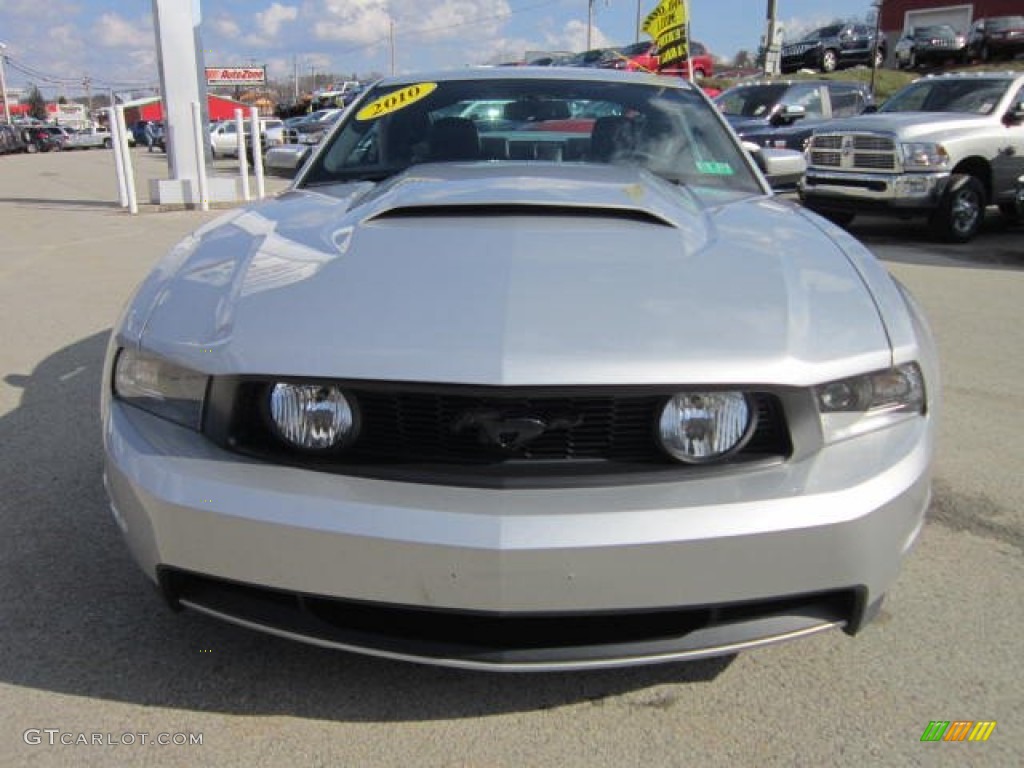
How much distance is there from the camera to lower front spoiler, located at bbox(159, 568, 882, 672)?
1.72 metres

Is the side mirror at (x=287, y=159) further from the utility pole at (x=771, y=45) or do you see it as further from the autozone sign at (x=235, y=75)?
the autozone sign at (x=235, y=75)

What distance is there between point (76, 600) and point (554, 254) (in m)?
1.64

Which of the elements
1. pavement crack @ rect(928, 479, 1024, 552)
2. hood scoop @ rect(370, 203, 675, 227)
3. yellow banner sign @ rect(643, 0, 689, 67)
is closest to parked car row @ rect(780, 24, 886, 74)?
yellow banner sign @ rect(643, 0, 689, 67)

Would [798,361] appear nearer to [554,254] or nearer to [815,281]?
[815,281]

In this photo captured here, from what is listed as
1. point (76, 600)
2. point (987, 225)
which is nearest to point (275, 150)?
point (76, 600)

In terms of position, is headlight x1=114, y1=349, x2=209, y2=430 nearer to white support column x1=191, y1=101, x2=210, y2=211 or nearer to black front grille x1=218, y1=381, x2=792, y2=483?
black front grille x1=218, y1=381, x2=792, y2=483

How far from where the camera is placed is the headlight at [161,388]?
6.29ft

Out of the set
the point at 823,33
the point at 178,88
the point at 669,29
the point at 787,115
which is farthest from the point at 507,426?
the point at 823,33

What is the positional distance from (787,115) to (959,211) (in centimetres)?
240

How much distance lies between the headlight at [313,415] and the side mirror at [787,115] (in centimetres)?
1001

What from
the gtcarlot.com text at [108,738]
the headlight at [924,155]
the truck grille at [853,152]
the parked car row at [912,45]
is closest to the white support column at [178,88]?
the truck grille at [853,152]

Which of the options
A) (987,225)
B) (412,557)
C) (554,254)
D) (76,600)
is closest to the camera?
(412,557)

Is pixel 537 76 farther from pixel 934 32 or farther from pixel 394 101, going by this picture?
pixel 934 32

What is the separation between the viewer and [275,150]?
4090mm
